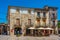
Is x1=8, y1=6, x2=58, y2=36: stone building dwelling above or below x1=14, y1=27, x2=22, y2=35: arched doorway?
above

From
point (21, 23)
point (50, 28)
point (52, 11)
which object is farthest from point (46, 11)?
point (21, 23)

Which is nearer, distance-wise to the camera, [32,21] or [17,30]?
[17,30]

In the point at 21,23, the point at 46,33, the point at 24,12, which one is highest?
the point at 24,12

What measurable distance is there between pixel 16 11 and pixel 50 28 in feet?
29.7

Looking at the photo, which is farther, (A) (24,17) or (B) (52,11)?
(B) (52,11)

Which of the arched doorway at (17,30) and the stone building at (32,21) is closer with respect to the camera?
the stone building at (32,21)

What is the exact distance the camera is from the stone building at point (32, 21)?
3631cm

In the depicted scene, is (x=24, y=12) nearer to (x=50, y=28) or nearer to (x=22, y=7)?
(x=22, y=7)

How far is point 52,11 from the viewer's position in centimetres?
4003

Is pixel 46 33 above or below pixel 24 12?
below

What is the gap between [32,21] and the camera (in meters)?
37.9

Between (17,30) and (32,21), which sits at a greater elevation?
(32,21)

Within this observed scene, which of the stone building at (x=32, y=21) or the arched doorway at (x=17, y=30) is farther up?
the stone building at (x=32, y=21)

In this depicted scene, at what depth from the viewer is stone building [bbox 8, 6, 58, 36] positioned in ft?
119
